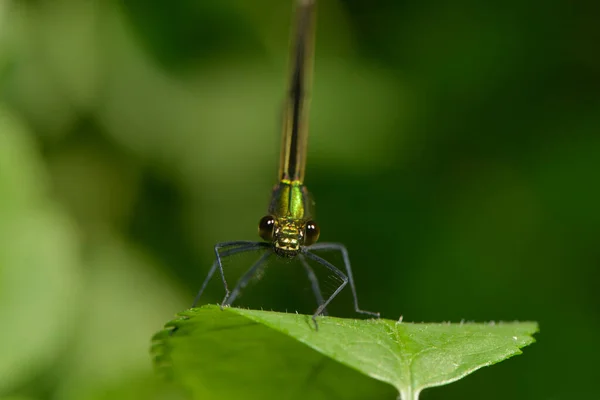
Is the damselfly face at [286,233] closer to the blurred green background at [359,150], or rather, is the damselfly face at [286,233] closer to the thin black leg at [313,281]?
the thin black leg at [313,281]

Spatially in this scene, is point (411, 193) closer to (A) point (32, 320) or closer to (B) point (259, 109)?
(B) point (259, 109)

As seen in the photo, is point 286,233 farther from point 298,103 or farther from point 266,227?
point 298,103

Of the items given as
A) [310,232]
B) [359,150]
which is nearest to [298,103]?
[310,232]

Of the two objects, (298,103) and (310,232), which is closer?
(310,232)

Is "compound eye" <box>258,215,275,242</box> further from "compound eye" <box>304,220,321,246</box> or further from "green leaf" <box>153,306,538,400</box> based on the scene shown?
"green leaf" <box>153,306,538,400</box>

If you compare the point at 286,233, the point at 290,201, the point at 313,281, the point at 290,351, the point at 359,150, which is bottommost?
the point at 290,351

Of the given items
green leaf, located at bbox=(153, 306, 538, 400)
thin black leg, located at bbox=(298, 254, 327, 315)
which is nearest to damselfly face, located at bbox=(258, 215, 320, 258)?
thin black leg, located at bbox=(298, 254, 327, 315)

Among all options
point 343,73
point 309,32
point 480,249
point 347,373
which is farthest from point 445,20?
point 347,373
